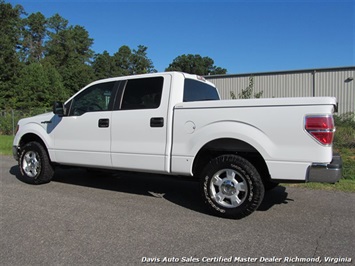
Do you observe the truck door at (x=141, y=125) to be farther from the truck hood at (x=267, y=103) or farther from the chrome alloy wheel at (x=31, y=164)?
the chrome alloy wheel at (x=31, y=164)

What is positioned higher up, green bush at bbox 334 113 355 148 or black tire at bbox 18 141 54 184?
green bush at bbox 334 113 355 148

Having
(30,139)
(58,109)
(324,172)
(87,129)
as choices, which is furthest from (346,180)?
(30,139)

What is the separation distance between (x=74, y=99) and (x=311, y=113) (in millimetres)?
4206

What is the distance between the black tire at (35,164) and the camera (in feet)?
22.2

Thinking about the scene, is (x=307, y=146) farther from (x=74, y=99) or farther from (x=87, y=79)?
(x=87, y=79)

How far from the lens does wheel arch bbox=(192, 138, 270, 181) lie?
15.7 feet

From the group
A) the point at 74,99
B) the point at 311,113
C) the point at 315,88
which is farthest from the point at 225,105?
the point at 315,88

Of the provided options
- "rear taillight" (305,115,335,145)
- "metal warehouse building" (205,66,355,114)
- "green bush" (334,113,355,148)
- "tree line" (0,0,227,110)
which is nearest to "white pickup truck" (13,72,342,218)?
"rear taillight" (305,115,335,145)

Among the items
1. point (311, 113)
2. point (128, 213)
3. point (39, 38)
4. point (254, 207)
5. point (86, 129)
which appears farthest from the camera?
point (39, 38)

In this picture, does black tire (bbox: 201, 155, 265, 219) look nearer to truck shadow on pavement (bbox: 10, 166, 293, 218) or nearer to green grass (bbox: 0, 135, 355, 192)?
truck shadow on pavement (bbox: 10, 166, 293, 218)

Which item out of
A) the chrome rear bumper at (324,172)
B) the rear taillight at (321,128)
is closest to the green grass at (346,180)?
the chrome rear bumper at (324,172)

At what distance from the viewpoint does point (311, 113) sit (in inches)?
164

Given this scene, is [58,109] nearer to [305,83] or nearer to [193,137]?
[193,137]

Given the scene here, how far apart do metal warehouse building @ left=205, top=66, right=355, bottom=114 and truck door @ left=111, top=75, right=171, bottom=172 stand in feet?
67.7
